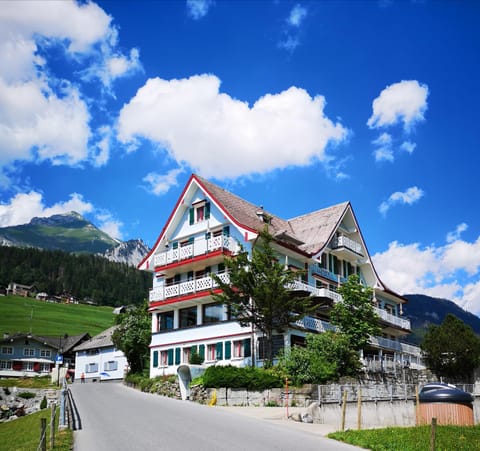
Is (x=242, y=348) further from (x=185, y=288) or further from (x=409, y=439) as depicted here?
→ (x=409, y=439)

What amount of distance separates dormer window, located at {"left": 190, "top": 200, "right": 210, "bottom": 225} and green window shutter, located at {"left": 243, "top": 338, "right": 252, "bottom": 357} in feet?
34.3

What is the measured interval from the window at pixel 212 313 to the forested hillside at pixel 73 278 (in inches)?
5361

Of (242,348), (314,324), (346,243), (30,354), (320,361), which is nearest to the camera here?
(320,361)

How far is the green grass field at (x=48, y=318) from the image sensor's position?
114500mm

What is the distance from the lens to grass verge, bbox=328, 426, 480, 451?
16500mm

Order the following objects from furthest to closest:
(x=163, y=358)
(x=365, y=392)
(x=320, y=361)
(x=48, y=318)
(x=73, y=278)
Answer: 1. (x=73, y=278)
2. (x=48, y=318)
3. (x=163, y=358)
4. (x=320, y=361)
5. (x=365, y=392)

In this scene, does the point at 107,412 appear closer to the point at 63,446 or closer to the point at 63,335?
the point at 63,446

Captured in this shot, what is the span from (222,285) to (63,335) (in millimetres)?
87369

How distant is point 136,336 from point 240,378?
21.0 metres

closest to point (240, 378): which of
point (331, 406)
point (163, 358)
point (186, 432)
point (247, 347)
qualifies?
point (331, 406)

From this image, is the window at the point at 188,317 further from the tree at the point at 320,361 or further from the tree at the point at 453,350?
the tree at the point at 453,350

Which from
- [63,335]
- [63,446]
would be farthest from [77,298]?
[63,446]

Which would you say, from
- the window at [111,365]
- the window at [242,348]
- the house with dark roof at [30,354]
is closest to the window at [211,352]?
the window at [242,348]

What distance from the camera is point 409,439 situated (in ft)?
58.0
